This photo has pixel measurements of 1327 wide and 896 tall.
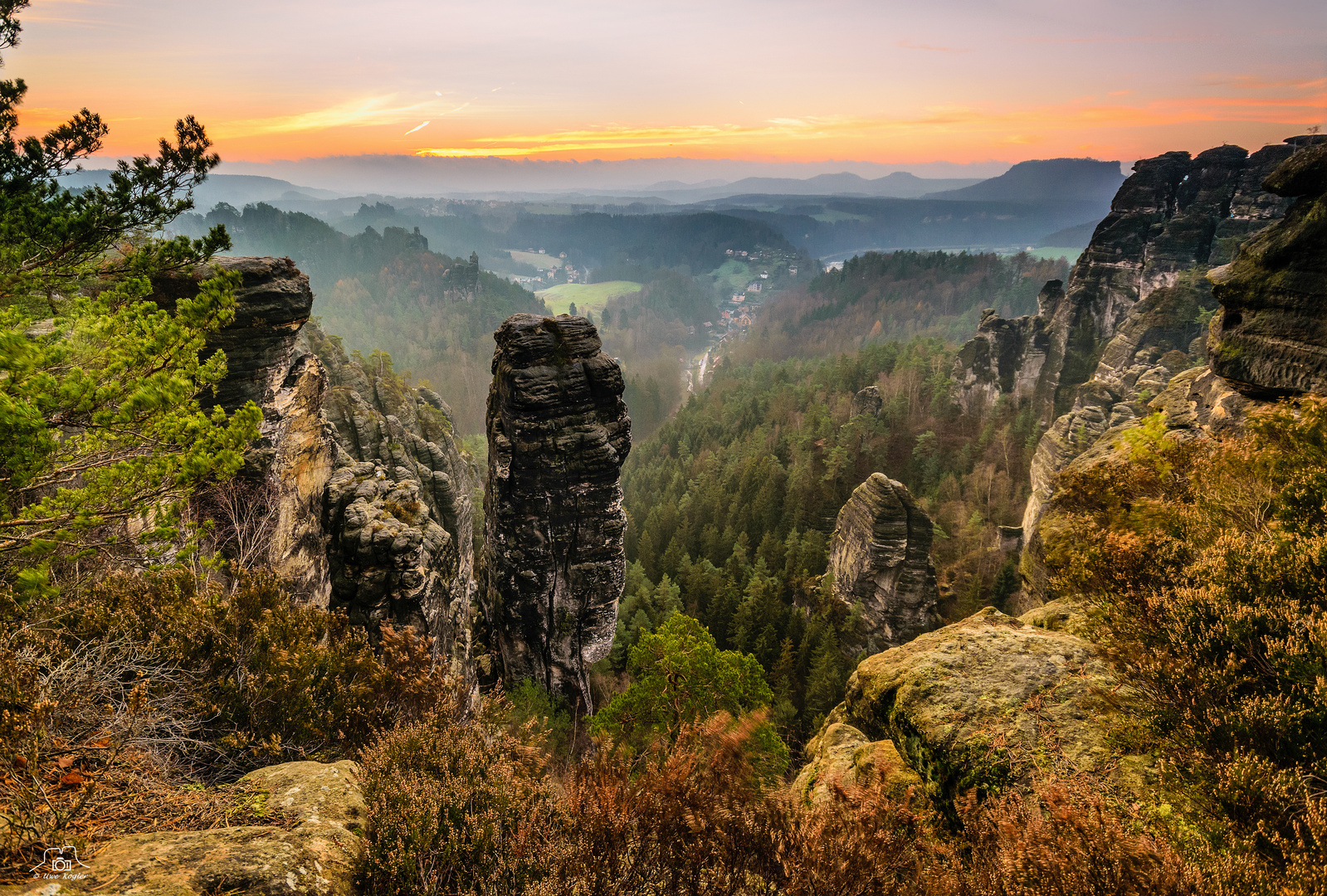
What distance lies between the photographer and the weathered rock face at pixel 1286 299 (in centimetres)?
1503

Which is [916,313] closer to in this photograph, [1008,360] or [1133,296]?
[1008,360]

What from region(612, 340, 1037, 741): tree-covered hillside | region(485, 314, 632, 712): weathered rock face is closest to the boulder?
region(485, 314, 632, 712): weathered rock face

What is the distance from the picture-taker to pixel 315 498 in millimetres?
23094

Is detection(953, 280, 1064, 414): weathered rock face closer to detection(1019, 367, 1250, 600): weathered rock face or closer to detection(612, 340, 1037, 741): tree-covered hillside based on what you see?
detection(612, 340, 1037, 741): tree-covered hillside

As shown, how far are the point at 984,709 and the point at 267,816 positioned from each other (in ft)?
36.0

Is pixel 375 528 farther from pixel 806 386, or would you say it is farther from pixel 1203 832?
pixel 806 386

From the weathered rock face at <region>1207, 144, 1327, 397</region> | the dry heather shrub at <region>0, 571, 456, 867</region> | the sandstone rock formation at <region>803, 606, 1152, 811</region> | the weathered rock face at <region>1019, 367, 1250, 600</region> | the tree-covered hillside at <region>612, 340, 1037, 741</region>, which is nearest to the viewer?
the dry heather shrub at <region>0, 571, 456, 867</region>

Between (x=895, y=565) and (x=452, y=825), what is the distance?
113ft

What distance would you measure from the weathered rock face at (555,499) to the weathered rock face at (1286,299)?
67.0ft

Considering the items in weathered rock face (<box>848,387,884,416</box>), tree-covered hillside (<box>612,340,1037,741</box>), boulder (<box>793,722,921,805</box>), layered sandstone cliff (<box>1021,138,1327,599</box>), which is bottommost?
tree-covered hillside (<box>612,340,1037,741</box>)

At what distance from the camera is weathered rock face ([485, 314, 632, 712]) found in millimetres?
24312

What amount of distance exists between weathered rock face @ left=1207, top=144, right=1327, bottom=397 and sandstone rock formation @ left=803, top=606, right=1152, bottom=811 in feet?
36.7

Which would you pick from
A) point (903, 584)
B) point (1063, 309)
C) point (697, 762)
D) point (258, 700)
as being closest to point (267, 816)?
point (258, 700)

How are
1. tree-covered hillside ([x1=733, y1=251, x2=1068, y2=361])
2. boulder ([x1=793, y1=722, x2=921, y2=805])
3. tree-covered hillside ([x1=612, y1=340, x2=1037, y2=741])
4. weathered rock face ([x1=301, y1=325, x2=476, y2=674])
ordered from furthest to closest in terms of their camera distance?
1. tree-covered hillside ([x1=733, y1=251, x2=1068, y2=361])
2. tree-covered hillside ([x1=612, y1=340, x2=1037, y2=741])
3. weathered rock face ([x1=301, y1=325, x2=476, y2=674])
4. boulder ([x1=793, y1=722, x2=921, y2=805])
